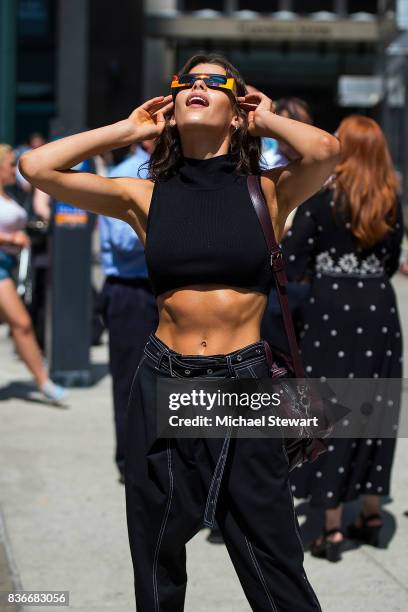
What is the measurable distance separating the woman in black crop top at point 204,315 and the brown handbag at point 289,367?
0.03 m

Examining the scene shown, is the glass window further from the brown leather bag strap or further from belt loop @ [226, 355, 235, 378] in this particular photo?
belt loop @ [226, 355, 235, 378]

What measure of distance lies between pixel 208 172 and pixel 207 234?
23cm

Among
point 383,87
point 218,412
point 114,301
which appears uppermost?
Answer: point 218,412

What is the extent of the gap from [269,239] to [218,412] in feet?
1.74

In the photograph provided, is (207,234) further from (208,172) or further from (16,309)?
(16,309)

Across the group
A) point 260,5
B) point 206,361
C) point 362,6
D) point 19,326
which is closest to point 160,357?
point 206,361

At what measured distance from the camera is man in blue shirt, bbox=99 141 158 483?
6.00m

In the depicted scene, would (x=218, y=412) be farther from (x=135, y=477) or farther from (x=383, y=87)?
(x=383, y=87)

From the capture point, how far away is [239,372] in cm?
325

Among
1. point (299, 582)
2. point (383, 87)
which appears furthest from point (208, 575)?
point (383, 87)

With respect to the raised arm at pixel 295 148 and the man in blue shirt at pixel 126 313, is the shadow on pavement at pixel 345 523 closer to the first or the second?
the man in blue shirt at pixel 126 313

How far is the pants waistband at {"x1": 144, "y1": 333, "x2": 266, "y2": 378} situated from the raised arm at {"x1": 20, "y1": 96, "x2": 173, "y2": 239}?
1.46 ft

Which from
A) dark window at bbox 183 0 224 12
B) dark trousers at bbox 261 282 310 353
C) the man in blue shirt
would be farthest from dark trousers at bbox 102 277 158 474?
dark window at bbox 183 0 224 12

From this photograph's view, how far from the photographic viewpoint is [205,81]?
332 centimetres
